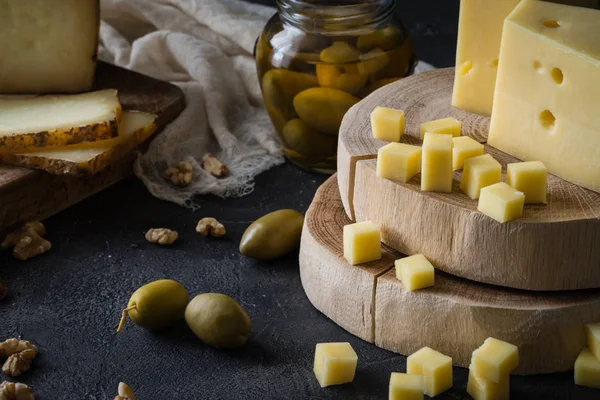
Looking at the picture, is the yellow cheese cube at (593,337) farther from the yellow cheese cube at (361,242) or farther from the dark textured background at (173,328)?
the yellow cheese cube at (361,242)

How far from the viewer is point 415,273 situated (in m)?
1.92

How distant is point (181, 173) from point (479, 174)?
3.67 feet

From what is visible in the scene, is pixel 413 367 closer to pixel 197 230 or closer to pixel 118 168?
pixel 197 230

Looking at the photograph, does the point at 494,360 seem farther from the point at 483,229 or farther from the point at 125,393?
the point at 125,393

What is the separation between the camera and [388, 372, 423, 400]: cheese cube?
1811 mm

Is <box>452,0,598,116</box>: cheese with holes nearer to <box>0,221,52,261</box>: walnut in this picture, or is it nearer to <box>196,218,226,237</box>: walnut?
<box>196,218,226,237</box>: walnut

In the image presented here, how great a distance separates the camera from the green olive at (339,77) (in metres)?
2.61

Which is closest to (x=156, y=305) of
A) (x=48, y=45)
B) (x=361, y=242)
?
(x=361, y=242)

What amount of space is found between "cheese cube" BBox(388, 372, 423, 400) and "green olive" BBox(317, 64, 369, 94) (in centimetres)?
103

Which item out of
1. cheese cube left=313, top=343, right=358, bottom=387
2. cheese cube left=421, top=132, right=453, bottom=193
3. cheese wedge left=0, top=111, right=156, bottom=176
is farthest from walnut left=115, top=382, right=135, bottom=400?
cheese wedge left=0, top=111, right=156, bottom=176

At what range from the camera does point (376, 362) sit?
2006 millimetres

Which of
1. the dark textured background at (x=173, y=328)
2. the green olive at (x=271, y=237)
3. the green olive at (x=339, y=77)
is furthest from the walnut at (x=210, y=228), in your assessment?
the green olive at (x=339, y=77)

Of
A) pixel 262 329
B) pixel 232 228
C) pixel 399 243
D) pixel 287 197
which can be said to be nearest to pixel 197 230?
pixel 232 228

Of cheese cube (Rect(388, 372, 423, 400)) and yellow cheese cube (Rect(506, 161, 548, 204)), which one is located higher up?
yellow cheese cube (Rect(506, 161, 548, 204))
